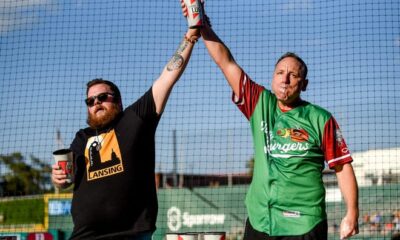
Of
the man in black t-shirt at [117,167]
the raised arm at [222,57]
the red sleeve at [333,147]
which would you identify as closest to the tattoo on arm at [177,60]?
the man in black t-shirt at [117,167]

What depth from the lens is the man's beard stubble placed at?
4.05 m

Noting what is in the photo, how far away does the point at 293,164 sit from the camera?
145 inches

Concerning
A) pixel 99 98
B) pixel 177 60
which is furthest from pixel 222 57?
pixel 99 98

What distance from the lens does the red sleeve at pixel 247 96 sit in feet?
12.9

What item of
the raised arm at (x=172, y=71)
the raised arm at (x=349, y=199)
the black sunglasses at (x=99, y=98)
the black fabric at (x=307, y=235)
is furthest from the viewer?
the black sunglasses at (x=99, y=98)

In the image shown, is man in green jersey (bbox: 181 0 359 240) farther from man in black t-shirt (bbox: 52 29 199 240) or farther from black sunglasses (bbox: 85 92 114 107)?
black sunglasses (bbox: 85 92 114 107)

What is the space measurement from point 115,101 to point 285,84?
1055 millimetres

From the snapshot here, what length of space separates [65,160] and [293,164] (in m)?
1.31

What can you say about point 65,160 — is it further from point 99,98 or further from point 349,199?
point 349,199

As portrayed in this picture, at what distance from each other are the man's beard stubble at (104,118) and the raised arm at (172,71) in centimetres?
28

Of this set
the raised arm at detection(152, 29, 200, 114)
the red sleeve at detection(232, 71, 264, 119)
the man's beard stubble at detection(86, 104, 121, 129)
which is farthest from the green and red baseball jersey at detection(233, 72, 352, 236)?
the man's beard stubble at detection(86, 104, 121, 129)

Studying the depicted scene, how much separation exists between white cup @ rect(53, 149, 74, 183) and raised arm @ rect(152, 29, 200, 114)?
59cm

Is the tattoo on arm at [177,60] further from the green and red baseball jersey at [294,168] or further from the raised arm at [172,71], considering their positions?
the green and red baseball jersey at [294,168]

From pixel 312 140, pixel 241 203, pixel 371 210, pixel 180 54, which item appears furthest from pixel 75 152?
pixel 241 203
